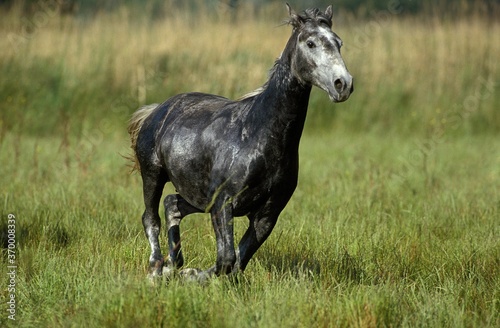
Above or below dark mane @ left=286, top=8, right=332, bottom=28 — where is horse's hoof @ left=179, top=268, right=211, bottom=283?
below

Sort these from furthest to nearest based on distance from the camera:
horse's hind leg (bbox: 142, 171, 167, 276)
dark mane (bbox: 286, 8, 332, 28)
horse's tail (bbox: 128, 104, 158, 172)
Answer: horse's tail (bbox: 128, 104, 158, 172) → horse's hind leg (bbox: 142, 171, 167, 276) → dark mane (bbox: 286, 8, 332, 28)

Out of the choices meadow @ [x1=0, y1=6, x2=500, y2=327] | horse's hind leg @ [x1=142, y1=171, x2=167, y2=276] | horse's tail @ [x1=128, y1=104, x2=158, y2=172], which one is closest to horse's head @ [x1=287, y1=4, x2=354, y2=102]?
meadow @ [x1=0, y1=6, x2=500, y2=327]

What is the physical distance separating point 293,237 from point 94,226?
154 centimetres

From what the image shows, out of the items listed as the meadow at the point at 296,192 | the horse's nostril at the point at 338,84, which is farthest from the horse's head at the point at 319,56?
the meadow at the point at 296,192

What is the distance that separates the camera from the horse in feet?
15.2

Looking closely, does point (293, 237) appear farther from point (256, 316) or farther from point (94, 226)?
point (256, 316)

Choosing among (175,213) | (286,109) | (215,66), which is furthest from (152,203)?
(215,66)

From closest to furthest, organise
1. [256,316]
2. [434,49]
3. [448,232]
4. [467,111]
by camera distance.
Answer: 1. [256,316]
2. [448,232]
3. [467,111]
4. [434,49]

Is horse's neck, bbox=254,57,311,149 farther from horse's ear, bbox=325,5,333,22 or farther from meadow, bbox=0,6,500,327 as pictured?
meadow, bbox=0,6,500,327

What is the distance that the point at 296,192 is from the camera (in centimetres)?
872

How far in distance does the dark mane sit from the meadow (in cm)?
141

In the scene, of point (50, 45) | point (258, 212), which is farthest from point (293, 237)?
point (50, 45)

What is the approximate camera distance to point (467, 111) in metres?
14.4

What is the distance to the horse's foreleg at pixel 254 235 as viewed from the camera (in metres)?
5.01
